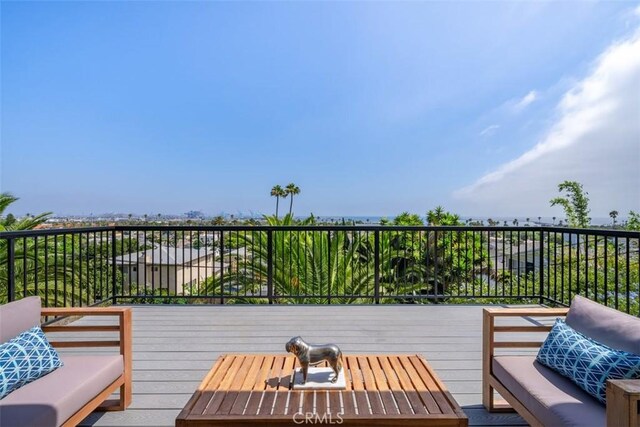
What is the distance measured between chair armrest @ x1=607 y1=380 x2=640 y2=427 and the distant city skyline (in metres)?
5.64

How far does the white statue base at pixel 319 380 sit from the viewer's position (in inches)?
58.1

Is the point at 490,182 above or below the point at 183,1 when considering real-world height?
below

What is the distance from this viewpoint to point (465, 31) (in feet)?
23.6

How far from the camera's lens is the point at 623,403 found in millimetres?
983

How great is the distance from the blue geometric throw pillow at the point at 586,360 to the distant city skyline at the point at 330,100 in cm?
513

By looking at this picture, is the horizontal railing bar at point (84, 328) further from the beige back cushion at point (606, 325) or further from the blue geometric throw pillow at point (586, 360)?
the beige back cushion at point (606, 325)

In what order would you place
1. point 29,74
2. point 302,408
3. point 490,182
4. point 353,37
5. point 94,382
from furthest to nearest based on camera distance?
point 490,182, point 29,74, point 353,37, point 94,382, point 302,408

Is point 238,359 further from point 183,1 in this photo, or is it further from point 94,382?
point 183,1

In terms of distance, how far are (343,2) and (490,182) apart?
12041mm

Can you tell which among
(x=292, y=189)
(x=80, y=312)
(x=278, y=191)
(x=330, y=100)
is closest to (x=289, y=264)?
(x=80, y=312)

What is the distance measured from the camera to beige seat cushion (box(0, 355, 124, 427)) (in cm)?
136

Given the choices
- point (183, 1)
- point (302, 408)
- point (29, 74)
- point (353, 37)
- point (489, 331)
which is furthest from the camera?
point (29, 74)

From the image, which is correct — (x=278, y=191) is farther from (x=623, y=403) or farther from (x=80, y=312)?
(x=623, y=403)

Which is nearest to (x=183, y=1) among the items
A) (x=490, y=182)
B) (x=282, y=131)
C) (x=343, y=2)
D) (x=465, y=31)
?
(x=343, y=2)
